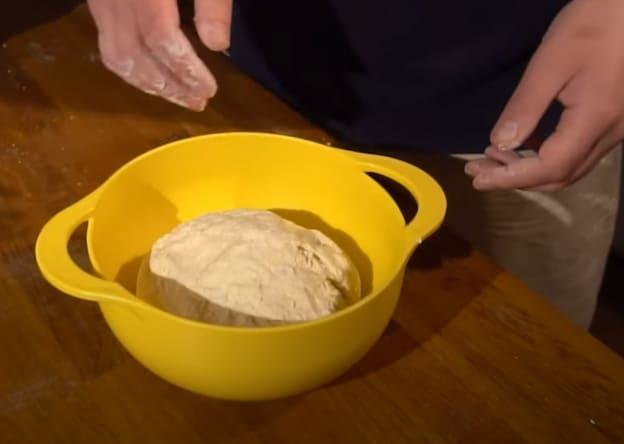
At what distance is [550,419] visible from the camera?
67 cm

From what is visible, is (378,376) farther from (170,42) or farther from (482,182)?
(170,42)

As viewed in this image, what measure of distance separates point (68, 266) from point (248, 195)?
0.21 metres

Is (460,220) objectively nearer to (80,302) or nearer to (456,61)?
(456,61)

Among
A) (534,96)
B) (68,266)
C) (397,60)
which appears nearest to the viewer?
(68,266)

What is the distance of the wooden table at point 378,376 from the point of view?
2.18 feet

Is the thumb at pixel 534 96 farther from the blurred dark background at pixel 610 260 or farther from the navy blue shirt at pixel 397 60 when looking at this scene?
the blurred dark background at pixel 610 260

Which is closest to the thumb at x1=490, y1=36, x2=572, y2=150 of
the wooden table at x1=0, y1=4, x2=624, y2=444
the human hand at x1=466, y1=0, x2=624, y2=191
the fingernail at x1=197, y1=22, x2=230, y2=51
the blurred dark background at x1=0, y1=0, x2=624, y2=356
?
the human hand at x1=466, y1=0, x2=624, y2=191

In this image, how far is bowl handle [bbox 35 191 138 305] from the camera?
604 millimetres

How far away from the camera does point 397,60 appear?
0.97 meters

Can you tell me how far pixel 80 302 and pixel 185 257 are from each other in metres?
0.11

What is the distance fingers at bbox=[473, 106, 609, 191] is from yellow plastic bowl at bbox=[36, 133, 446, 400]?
0.07 m

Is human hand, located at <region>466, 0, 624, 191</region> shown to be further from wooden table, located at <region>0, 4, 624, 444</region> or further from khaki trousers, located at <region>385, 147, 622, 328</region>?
khaki trousers, located at <region>385, 147, 622, 328</region>

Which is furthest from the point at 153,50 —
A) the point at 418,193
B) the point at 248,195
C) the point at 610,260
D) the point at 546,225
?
the point at 610,260

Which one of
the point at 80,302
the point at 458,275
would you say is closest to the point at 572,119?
the point at 458,275
